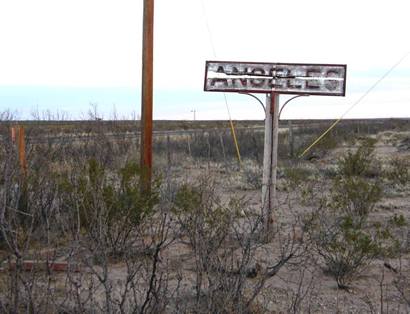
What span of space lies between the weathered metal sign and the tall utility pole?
1343 mm

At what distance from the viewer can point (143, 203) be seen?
7.88m

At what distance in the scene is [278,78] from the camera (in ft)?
Answer: 28.0

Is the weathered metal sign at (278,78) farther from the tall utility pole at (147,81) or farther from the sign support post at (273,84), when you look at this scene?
the tall utility pole at (147,81)

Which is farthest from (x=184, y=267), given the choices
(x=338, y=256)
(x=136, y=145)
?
(x=136, y=145)

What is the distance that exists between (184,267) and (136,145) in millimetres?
15404

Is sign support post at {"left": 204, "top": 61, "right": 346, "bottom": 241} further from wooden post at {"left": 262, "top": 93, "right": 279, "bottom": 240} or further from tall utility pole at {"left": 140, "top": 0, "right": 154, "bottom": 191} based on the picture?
tall utility pole at {"left": 140, "top": 0, "right": 154, "bottom": 191}

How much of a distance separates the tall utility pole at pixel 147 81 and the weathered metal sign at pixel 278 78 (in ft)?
4.40

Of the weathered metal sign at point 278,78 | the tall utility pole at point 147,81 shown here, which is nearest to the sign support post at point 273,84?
the weathered metal sign at point 278,78

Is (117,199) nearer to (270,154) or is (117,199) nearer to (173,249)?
(173,249)

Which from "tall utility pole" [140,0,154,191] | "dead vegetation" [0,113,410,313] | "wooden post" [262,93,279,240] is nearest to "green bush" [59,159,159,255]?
"dead vegetation" [0,113,410,313]

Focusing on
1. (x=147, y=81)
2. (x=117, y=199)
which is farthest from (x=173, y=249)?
(x=147, y=81)

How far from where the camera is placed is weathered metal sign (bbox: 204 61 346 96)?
27.3 feet

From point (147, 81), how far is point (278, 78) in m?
2.40

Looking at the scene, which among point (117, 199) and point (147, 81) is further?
point (147, 81)
